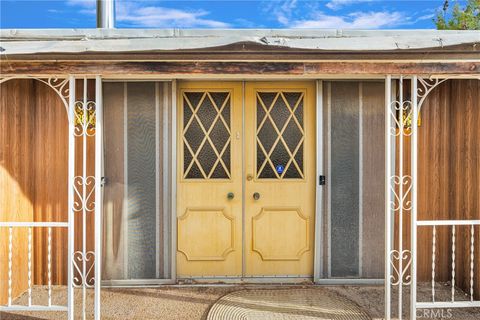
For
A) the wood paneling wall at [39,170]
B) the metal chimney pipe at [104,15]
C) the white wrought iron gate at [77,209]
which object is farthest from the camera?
the metal chimney pipe at [104,15]

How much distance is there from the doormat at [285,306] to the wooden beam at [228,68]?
2.11 m

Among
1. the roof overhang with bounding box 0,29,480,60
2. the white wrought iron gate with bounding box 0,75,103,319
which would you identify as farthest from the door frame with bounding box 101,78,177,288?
the roof overhang with bounding box 0,29,480,60

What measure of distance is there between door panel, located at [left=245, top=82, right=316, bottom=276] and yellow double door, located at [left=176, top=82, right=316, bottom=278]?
11 mm

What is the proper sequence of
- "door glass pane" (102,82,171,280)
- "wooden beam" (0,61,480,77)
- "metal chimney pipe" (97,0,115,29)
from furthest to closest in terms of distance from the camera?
"metal chimney pipe" (97,0,115,29) < "door glass pane" (102,82,171,280) < "wooden beam" (0,61,480,77)

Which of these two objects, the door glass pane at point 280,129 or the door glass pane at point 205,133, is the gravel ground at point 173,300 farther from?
the door glass pane at point 280,129

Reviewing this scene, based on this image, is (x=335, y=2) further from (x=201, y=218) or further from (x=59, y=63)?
(x=59, y=63)

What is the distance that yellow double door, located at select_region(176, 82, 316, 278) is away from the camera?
421cm

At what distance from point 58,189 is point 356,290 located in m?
3.31

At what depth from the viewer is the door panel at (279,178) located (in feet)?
13.8

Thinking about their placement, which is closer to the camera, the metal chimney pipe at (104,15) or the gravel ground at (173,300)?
the gravel ground at (173,300)

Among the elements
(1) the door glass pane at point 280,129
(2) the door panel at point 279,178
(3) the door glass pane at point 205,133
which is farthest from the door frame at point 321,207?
(3) the door glass pane at point 205,133

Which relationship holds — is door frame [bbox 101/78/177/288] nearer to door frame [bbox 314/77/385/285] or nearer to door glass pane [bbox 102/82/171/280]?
door glass pane [bbox 102/82/171/280]

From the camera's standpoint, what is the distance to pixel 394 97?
4.07 metres

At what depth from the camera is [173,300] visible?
3799mm
